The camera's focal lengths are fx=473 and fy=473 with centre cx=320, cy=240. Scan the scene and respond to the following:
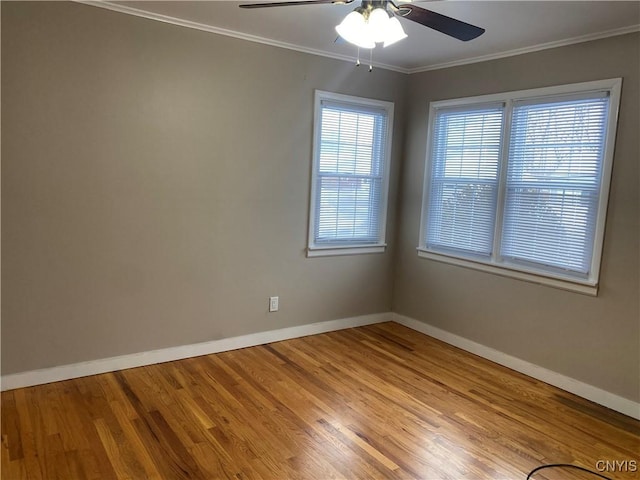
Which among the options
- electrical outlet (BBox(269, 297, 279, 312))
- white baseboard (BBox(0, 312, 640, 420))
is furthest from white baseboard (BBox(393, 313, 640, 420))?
electrical outlet (BBox(269, 297, 279, 312))

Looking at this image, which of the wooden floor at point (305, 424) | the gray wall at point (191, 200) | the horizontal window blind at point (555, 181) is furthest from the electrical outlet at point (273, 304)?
the horizontal window blind at point (555, 181)

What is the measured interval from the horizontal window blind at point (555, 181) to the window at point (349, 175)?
46.3 inches

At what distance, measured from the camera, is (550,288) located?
11.1 feet

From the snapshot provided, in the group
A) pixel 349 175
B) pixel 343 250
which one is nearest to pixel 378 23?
pixel 349 175

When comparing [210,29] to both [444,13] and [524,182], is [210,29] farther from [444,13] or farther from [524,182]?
[524,182]

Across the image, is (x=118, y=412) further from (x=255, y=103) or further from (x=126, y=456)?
(x=255, y=103)

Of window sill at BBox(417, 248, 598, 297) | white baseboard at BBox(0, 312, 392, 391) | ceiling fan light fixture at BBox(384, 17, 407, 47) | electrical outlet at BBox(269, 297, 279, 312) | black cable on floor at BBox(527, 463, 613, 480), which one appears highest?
ceiling fan light fixture at BBox(384, 17, 407, 47)

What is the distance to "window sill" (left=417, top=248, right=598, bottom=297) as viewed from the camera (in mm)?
3174

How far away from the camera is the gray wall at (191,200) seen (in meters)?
2.87

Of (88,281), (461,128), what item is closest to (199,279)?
(88,281)

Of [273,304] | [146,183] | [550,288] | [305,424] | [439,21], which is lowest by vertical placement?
[305,424]

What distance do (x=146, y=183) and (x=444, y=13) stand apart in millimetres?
2181

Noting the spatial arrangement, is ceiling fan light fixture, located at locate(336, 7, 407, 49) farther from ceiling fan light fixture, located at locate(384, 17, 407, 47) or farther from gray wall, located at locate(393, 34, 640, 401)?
gray wall, located at locate(393, 34, 640, 401)

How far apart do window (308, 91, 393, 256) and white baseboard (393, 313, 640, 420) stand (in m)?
0.90
